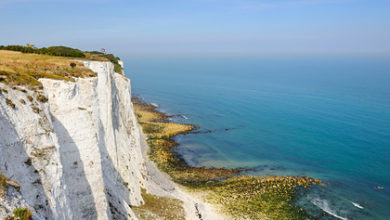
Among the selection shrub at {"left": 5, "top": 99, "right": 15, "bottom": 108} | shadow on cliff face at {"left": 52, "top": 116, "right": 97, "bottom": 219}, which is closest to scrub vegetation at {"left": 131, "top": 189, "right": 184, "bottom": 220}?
shadow on cliff face at {"left": 52, "top": 116, "right": 97, "bottom": 219}

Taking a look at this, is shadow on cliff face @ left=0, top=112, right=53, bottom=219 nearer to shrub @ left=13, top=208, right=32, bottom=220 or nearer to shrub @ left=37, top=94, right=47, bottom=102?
shrub @ left=13, top=208, right=32, bottom=220

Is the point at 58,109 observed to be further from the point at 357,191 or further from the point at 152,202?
the point at 357,191

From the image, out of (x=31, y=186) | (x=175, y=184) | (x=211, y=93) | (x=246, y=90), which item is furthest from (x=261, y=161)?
(x=246, y=90)

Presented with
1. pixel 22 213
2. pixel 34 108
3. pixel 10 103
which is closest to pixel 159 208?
pixel 34 108

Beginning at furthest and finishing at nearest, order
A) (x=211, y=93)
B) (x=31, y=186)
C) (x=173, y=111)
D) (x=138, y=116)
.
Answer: (x=211, y=93) < (x=173, y=111) < (x=138, y=116) < (x=31, y=186)

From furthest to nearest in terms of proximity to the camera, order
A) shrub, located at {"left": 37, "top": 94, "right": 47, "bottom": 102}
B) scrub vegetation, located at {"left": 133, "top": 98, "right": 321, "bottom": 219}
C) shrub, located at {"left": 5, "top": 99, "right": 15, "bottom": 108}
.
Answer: scrub vegetation, located at {"left": 133, "top": 98, "right": 321, "bottom": 219}
shrub, located at {"left": 37, "top": 94, "right": 47, "bottom": 102}
shrub, located at {"left": 5, "top": 99, "right": 15, "bottom": 108}

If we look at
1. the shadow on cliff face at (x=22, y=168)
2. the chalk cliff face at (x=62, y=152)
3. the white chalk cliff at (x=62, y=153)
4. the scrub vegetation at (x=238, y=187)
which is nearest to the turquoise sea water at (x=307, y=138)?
the scrub vegetation at (x=238, y=187)

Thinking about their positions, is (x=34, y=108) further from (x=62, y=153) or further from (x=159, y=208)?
(x=159, y=208)

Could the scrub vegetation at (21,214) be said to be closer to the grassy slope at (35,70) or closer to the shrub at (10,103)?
the shrub at (10,103)
